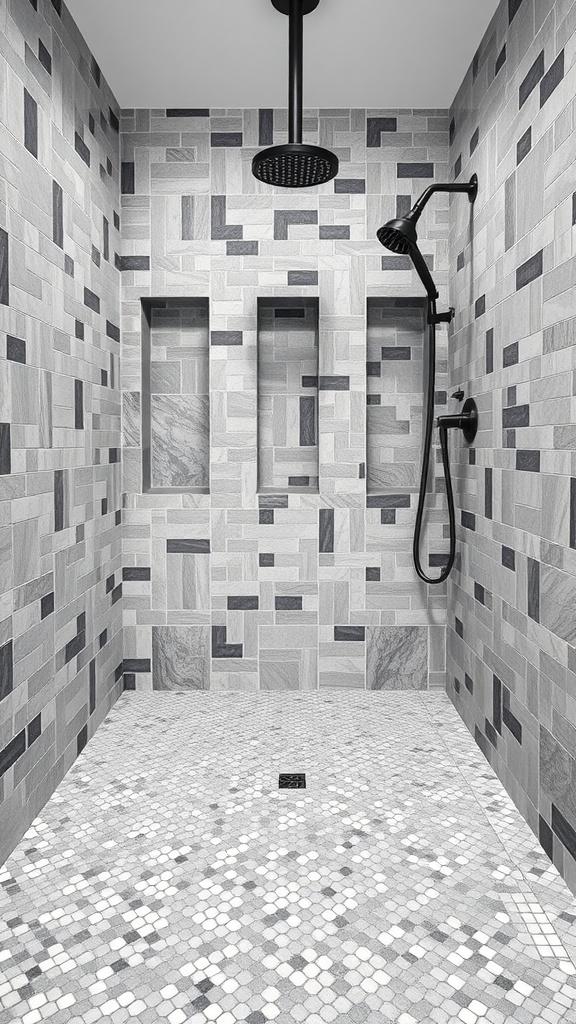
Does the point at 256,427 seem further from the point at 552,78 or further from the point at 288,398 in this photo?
the point at 552,78

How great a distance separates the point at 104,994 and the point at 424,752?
1254 mm

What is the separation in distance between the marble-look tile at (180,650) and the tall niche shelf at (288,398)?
65 cm

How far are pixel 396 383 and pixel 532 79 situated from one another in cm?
128

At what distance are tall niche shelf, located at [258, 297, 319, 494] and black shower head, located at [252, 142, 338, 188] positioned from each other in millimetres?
736

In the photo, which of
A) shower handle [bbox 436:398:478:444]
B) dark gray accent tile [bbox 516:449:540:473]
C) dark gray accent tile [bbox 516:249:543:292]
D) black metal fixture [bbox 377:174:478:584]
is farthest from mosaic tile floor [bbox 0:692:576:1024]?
dark gray accent tile [bbox 516:249:543:292]

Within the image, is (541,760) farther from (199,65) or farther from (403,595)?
(199,65)

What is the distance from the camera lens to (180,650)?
2828mm

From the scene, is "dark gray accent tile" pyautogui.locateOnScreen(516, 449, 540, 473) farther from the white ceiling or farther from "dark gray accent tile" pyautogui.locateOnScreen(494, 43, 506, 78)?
the white ceiling

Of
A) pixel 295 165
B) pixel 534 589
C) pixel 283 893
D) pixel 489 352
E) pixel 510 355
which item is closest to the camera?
pixel 283 893

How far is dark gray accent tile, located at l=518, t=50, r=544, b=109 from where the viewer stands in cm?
172

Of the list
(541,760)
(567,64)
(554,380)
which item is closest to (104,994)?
(541,760)

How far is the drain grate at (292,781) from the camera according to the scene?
1981mm

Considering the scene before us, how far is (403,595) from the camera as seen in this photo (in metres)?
2.82

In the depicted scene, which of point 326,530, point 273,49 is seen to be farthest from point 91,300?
point 326,530
